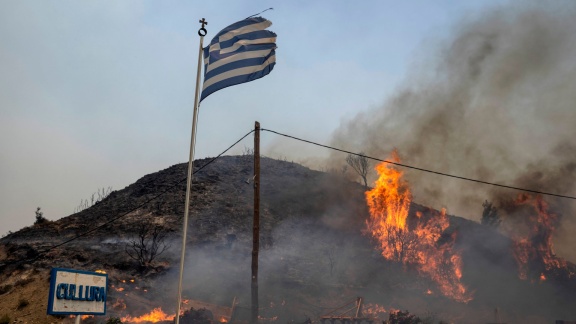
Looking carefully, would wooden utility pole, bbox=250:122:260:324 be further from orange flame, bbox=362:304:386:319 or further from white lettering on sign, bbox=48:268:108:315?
orange flame, bbox=362:304:386:319

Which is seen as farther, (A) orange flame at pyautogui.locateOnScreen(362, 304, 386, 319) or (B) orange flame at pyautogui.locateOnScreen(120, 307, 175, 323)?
(A) orange flame at pyautogui.locateOnScreen(362, 304, 386, 319)

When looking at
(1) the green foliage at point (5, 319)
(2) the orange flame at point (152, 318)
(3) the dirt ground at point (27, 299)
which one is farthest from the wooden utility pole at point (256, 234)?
(1) the green foliage at point (5, 319)

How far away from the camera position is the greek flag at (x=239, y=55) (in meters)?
15.5

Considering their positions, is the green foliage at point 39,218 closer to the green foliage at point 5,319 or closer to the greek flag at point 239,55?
the green foliage at point 5,319

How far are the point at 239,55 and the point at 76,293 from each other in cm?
856

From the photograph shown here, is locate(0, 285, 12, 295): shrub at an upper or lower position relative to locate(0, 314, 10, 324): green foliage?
upper

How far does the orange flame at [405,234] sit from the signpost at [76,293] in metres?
29.6

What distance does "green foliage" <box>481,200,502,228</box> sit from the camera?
5072cm

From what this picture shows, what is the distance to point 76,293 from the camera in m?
11.8

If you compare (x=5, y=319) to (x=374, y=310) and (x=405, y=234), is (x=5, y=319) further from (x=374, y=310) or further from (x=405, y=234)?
(x=405, y=234)

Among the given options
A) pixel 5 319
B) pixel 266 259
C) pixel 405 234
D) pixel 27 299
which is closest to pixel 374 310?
pixel 266 259

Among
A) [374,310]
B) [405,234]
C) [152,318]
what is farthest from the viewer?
[405,234]

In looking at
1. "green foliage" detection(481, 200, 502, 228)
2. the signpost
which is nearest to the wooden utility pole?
the signpost

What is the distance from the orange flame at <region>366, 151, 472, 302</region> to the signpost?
1164 inches
